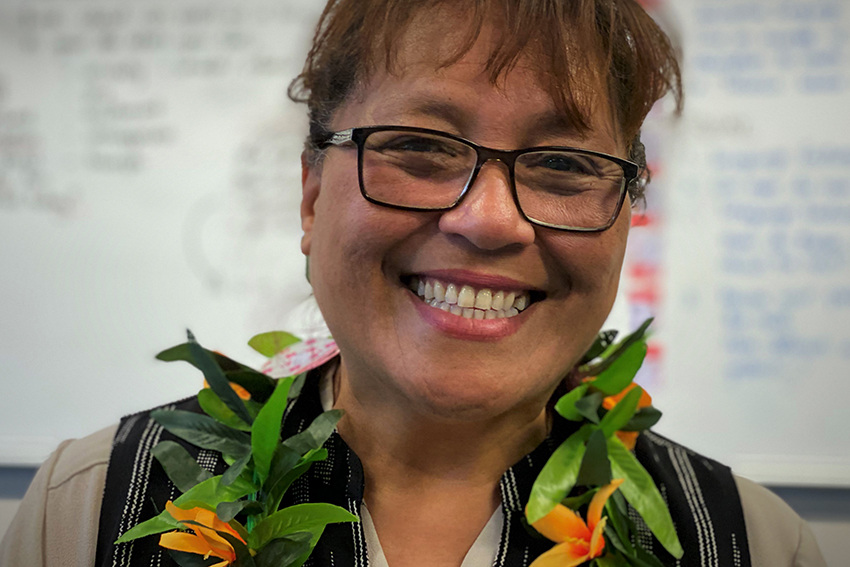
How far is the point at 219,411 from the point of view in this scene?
2.69ft

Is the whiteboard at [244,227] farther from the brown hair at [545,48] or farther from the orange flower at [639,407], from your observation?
the brown hair at [545,48]

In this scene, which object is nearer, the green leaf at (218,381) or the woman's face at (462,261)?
the woman's face at (462,261)

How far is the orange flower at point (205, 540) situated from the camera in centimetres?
67

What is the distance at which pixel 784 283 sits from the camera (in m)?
1.50

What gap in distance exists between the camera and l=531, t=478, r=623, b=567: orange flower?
0.71 meters

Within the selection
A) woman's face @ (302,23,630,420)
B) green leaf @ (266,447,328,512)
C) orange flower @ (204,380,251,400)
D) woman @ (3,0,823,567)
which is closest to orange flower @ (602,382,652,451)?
woman @ (3,0,823,567)

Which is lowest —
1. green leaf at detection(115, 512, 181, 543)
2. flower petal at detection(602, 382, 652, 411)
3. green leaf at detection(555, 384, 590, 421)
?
green leaf at detection(115, 512, 181, 543)

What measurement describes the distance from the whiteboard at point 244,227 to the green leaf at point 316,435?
86cm

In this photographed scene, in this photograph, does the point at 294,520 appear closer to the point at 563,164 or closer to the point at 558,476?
the point at 558,476

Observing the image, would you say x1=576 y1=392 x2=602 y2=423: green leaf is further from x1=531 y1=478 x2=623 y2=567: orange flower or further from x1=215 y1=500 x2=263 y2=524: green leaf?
x1=215 y1=500 x2=263 y2=524: green leaf

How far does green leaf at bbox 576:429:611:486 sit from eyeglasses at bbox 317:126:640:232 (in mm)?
265

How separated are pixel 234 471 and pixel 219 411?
0.43 ft

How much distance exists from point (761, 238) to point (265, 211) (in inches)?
49.5

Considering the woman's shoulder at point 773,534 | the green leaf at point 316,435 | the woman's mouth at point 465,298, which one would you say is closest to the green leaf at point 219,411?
the green leaf at point 316,435
